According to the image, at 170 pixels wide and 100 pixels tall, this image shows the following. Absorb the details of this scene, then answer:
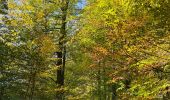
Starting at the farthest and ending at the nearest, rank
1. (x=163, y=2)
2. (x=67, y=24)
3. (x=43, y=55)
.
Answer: (x=67, y=24) < (x=43, y=55) < (x=163, y=2)

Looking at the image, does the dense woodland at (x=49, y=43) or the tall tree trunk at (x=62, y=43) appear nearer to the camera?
the dense woodland at (x=49, y=43)

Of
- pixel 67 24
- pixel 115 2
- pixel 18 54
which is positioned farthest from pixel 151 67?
pixel 67 24

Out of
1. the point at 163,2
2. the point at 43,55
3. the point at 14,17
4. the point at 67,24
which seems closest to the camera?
the point at 163,2

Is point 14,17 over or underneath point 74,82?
over

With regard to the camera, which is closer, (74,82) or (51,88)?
(51,88)

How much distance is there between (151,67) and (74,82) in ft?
62.0

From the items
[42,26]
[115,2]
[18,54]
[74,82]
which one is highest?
[115,2]

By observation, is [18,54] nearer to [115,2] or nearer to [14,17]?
[14,17]

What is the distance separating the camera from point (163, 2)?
1007cm

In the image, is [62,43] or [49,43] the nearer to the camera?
[49,43]

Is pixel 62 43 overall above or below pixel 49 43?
below

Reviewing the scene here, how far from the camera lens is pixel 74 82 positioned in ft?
94.4

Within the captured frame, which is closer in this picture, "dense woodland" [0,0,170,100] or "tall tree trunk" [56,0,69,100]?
"dense woodland" [0,0,170,100]

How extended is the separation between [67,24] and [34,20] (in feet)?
10.4
